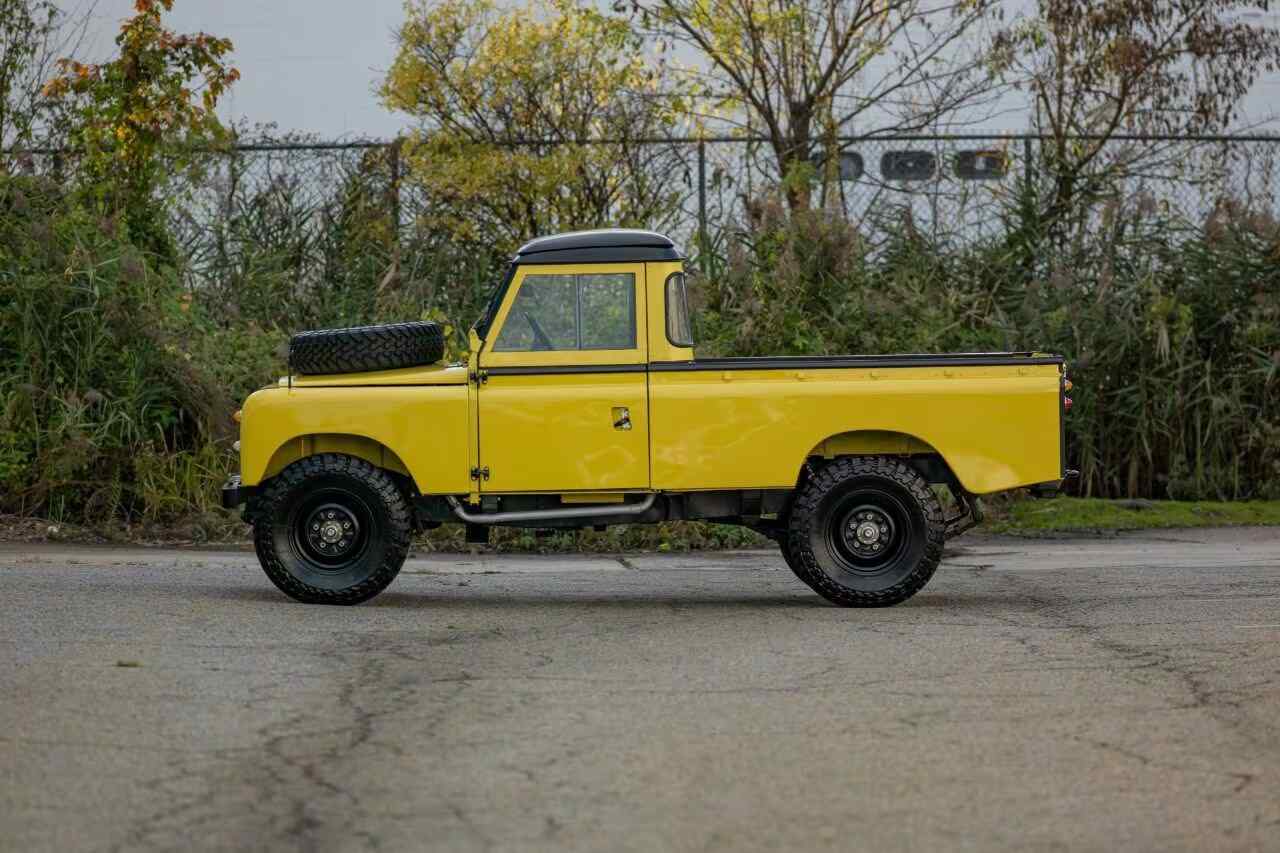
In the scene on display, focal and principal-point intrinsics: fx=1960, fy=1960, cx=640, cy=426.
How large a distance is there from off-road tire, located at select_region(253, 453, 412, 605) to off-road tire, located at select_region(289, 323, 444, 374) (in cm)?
51

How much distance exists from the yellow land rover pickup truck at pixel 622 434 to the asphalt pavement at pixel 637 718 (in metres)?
0.41

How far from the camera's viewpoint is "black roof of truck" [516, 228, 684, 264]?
35.2ft

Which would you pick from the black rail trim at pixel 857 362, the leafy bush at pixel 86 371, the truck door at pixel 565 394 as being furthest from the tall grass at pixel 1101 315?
the truck door at pixel 565 394

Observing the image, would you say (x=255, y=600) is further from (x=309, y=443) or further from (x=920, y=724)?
(x=920, y=724)

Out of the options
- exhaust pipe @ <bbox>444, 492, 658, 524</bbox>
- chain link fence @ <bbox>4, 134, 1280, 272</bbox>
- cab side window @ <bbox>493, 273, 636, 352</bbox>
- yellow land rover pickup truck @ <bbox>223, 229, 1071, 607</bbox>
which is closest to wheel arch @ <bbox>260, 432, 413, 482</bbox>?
yellow land rover pickup truck @ <bbox>223, 229, 1071, 607</bbox>

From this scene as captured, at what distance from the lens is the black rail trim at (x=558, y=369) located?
34.6 ft

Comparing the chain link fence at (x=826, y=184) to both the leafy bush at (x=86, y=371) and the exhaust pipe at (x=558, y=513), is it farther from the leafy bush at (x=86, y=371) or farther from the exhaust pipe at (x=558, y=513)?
the exhaust pipe at (x=558, y=513)

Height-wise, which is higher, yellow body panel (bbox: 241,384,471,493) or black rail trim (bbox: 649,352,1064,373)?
black rail trim (bbox: 649,352,1064,373)

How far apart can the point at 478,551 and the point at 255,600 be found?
3.41 meters

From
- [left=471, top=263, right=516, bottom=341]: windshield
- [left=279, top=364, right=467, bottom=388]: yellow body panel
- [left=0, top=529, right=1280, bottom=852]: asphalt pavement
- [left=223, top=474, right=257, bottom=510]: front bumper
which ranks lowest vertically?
[left=0, top=529, right=1280, bottom=852]: asphalt pavement

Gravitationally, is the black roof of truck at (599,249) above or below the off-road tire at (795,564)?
above

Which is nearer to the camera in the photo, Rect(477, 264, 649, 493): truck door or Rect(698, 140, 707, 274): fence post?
Rect(477, 264, 649, 493): truck door

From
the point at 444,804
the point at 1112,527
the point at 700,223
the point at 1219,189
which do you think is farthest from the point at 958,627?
the point at 1219,189

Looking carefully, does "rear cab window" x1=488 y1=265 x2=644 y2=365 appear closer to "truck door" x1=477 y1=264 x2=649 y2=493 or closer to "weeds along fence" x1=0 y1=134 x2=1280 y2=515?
"truck door" x1=477 y1=264 x2=649 y2=493
